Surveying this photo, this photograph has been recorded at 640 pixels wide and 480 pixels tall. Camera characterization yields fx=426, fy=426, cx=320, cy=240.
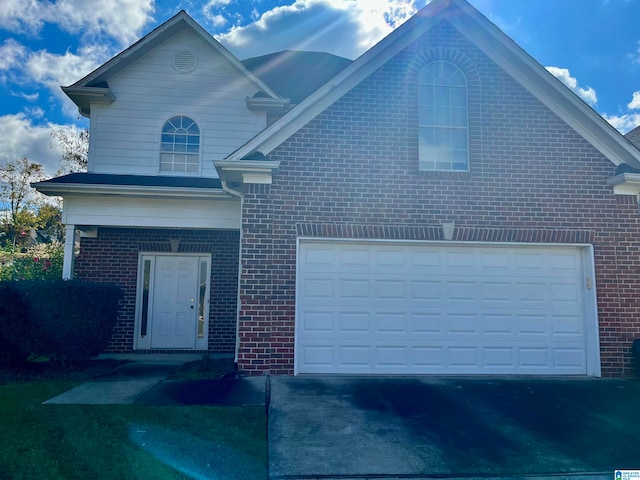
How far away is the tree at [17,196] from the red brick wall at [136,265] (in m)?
18.2

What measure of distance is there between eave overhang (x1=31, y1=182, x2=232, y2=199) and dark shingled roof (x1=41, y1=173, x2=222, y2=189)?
13 cm

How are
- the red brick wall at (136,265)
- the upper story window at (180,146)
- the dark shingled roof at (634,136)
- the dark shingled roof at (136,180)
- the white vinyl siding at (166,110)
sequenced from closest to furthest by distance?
the dark shingled roof at (136,180) < the red brick wall at (136,265) < the white vinyl siding at (166,110) < the upper story window at (180,146) < the dark shingled roof at (634,136)

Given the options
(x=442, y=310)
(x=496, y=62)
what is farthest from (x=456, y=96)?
(x=442, y=310)

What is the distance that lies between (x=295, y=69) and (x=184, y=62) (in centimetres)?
441

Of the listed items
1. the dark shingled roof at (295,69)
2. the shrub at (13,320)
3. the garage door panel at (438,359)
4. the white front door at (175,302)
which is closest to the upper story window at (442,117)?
the garage door panel at (438,359)

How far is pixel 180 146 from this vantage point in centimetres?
1038

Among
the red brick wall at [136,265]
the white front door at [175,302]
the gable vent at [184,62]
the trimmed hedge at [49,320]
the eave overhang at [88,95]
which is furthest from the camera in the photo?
the gable vent at [184,62]

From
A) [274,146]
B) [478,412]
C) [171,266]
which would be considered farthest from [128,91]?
[478,412]

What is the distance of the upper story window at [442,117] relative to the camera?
8047 millimetres

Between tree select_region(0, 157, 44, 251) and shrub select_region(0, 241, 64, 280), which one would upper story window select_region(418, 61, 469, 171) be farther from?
tree select_region(0, 157, 44, 251)

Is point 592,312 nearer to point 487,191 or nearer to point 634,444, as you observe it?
point 487,191

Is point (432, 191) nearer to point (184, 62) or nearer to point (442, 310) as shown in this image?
point (442, 310)

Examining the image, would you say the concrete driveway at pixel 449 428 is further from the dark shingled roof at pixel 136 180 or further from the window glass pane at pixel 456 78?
the window glass pane at pixel 456 78

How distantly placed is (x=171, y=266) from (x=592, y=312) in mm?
8733
